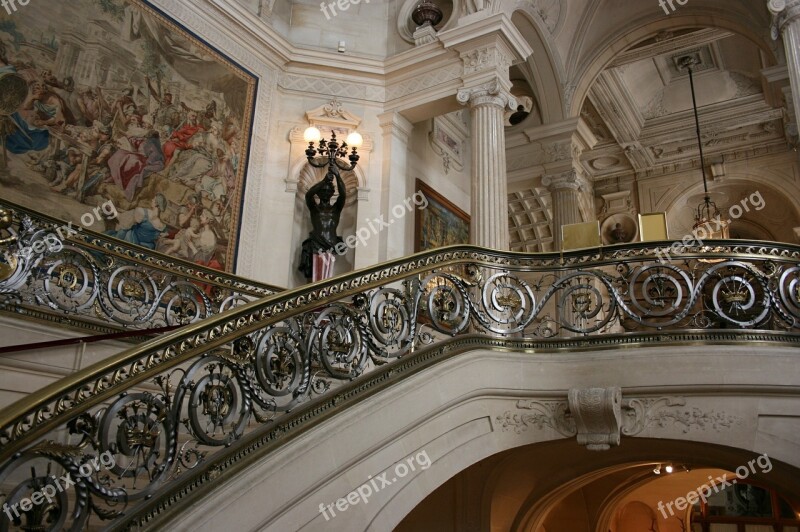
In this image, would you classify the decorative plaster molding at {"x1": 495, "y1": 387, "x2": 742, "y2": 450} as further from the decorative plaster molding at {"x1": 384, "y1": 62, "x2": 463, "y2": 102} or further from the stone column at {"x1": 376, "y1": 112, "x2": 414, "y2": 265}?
the decorative plaster molding at {"x1": 384, "y1": 62, "x2": 463, "y2": 102}

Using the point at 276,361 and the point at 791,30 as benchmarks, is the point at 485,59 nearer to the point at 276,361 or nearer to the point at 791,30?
the point at 791,30

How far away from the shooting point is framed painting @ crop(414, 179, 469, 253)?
10117 millimetres

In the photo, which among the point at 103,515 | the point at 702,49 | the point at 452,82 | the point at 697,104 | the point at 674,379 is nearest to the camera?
the point at 103,515

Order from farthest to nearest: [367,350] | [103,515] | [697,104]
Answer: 1. [697,104]
2. [367,350]
3. [103,515]

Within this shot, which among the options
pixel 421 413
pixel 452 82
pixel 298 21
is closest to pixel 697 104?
pixel 452 82

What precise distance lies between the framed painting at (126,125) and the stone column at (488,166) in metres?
2.94

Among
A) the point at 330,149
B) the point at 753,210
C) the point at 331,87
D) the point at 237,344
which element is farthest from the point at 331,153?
the point at 753,210

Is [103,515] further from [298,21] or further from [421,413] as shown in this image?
[298,21]

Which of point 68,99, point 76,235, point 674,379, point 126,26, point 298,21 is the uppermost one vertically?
point 298,21

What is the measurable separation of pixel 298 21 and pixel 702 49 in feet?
28.8

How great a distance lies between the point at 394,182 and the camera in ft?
31.5

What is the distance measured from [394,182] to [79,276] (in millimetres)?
5418

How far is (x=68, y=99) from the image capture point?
6.90 m

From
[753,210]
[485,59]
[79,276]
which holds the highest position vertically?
[485,59]
